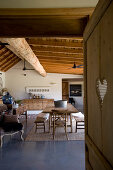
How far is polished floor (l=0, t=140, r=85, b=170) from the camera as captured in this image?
272cm

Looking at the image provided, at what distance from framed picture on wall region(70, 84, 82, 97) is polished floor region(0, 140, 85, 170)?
7962 mm

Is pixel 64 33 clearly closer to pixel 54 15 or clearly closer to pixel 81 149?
pixel 54 15

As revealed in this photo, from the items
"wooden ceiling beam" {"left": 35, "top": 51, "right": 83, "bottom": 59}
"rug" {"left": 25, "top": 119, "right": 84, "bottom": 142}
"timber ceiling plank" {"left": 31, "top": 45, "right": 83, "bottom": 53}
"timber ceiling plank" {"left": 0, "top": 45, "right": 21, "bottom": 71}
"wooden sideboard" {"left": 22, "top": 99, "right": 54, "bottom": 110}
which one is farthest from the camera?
"wooden sideboard" {"left": 22, "top": 99, "right": 54, "bottom": 110}

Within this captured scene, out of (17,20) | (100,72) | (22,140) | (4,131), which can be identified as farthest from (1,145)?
(100,72)

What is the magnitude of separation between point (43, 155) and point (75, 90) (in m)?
8.91

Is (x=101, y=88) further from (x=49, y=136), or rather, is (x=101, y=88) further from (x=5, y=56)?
(x=5, y=56)

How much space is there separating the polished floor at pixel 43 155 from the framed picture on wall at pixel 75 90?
7962mm

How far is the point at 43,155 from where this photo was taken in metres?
3.17

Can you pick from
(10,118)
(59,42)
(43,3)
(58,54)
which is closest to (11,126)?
(10,118)

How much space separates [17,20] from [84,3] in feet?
2.48

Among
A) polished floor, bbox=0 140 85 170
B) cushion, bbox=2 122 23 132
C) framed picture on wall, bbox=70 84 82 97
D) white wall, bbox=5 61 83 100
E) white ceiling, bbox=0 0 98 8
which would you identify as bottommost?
polished floor, bbox=0 140 85 170

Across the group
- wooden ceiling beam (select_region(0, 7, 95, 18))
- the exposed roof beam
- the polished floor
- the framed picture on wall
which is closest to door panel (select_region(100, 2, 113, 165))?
wooden ceiling beam (select_region(0, 7, 95, 18))

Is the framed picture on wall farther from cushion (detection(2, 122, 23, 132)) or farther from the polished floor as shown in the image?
cushion (detection(2, 122, 23, 132))

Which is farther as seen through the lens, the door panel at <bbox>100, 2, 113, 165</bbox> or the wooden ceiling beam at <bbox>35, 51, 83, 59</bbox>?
the wooden ceiling beam at <bbox>35, 51, 83, 59</bbox>
